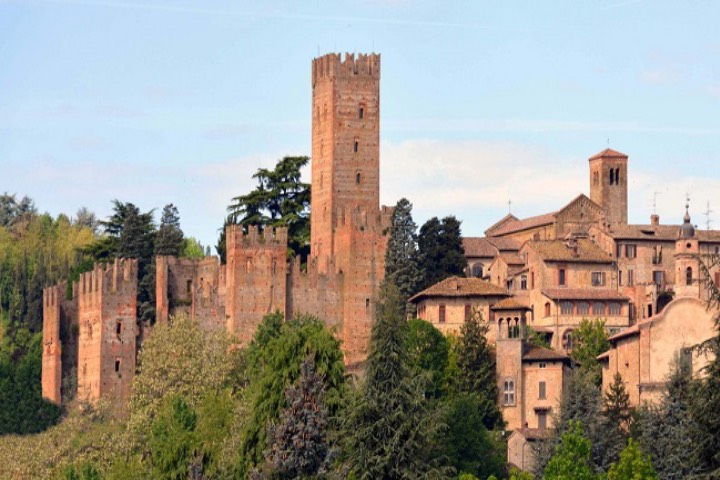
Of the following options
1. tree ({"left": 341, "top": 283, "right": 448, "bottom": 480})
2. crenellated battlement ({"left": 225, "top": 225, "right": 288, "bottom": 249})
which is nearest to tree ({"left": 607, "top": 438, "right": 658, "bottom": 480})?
tree ({"left": 341, "top": 283, "right": 448, "bottom": 480})

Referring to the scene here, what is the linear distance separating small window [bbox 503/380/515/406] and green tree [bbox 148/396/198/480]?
11566 mm

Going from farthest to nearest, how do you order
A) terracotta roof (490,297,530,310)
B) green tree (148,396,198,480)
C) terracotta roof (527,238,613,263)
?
terracotta roof (527,238,613,263)
terracotta roof (490,297,530,310)
green tree (148,396,198,480)

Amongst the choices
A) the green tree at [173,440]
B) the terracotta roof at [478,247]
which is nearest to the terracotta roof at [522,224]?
the terracotta roof at [478,247]

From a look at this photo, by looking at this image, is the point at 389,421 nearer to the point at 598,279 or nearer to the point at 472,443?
the point at 472,443

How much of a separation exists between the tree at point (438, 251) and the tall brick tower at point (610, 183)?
1187 centimetres

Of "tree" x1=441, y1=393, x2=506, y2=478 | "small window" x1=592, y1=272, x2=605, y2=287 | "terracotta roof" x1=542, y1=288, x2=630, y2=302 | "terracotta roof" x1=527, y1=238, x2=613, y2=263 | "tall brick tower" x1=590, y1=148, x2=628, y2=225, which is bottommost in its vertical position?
"tree" x1=441, y1=393, x2=506, y2=478

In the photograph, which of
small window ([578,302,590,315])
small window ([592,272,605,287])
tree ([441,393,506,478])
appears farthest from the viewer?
small window ([592,272,605,287])

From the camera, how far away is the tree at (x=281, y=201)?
273ft

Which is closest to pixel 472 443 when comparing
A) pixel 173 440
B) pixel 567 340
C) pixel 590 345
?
pixel 590 345

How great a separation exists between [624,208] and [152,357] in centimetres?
2634

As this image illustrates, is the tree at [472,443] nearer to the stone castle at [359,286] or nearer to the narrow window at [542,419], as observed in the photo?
Answer: the narrow window at [542,419]

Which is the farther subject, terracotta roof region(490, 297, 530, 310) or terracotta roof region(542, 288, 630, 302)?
terracotta roof region(542, 288, 630, 302)

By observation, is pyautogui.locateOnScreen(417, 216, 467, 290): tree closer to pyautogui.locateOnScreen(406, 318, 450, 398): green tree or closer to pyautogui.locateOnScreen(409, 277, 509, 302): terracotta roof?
pyautogui.locateOnScreen(409, 277, 509, 302): terracotta roof

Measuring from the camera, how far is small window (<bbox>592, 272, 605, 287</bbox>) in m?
76.9
